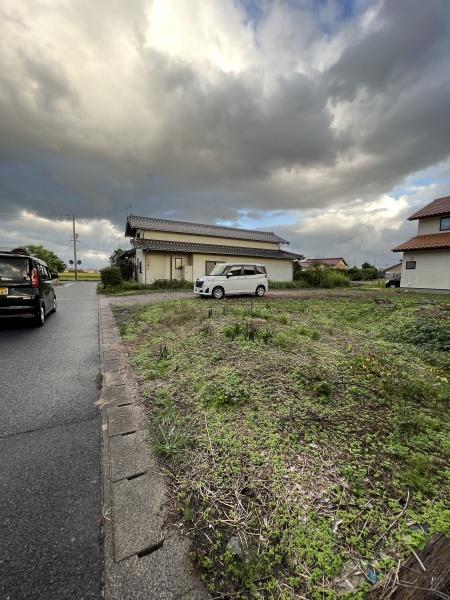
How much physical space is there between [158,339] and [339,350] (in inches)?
124

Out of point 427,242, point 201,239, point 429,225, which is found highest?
point 429,225

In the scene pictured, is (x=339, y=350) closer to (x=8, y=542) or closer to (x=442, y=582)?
(x=442, y=582)

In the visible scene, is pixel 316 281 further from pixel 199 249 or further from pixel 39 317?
pixel 39 317

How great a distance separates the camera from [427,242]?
58.9 ft

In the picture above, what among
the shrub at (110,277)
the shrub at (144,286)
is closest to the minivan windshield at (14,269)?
the shrub at (144,286)

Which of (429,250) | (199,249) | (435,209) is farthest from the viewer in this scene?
(199,249)

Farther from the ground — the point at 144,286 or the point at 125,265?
the point at 125,265

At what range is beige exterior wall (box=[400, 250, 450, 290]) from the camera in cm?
1725

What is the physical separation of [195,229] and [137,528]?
25006 millimetres

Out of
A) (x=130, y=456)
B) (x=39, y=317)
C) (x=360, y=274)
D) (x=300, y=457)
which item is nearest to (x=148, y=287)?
(x=39, y=317)

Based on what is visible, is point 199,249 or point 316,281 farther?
point 316,281

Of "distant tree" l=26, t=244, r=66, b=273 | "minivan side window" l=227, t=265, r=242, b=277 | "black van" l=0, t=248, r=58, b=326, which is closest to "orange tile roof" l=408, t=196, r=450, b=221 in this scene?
"minivan side window" l=227, t=265, r=242, b=277

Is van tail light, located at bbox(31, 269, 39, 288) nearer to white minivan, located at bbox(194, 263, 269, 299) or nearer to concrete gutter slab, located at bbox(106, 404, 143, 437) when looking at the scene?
concrete gutter slab, located at bbox(106, 404, 143, 437)

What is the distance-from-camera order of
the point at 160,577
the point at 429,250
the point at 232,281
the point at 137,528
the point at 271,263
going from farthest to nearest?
the point at 271,263 → the point at 429,250 → the point at 232,281 → the point at 137,528 → the point at 160,577
